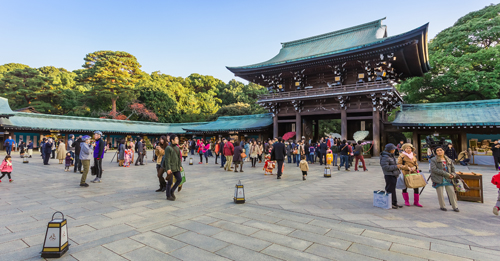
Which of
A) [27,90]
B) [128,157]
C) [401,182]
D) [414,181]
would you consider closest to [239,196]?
[401,182]

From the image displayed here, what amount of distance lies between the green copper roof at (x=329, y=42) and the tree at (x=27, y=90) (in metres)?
33.6

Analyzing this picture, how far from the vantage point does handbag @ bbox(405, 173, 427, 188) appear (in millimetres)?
5563

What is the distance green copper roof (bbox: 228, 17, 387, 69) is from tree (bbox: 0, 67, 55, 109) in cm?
3362

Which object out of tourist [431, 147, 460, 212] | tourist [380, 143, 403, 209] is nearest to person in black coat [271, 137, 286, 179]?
tourist [380, 143, 403, 209]

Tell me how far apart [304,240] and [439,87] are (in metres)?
27.8

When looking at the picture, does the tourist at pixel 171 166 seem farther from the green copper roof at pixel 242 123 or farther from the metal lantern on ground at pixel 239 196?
the green copper roof at pixel 242 123

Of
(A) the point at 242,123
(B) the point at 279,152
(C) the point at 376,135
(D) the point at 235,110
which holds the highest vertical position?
(D) the point at 235,110

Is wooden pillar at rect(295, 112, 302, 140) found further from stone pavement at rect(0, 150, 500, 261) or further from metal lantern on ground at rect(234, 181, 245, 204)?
metal lantern on ground at rect(234, 181, 245, 204)

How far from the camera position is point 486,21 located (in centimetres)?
2231

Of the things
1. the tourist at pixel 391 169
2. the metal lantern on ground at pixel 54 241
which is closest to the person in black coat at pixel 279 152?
the tourist at pixel 391 169

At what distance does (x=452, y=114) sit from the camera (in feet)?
58.0

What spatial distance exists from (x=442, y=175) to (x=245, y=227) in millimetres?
4703

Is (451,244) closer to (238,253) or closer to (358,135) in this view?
(238,253)

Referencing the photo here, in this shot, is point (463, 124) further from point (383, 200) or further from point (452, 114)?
point (383, 200)
